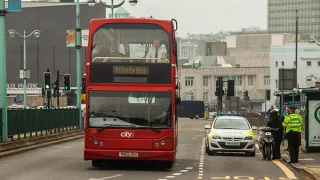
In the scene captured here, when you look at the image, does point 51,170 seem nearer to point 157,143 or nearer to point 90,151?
point 90,151

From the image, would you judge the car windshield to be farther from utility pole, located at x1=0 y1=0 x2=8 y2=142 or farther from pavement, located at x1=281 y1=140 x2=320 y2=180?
utility pole, located at x1=0 y1=0 x2=8 y2=142

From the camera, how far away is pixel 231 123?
27750 millimetres

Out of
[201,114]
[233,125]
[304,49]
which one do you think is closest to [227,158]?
[233,125]

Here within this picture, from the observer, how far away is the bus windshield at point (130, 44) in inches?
774

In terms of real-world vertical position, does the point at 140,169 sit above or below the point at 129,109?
below

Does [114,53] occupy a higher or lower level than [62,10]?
lower

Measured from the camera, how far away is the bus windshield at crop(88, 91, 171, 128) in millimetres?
19375

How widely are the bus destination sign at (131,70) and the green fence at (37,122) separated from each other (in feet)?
30.2

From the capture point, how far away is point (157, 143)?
19328 millimetres

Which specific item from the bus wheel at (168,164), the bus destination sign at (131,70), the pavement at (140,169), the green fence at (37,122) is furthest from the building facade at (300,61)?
the bus destination sign at (131,70)

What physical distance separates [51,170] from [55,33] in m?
132

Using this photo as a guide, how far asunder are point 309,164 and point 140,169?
5.36m

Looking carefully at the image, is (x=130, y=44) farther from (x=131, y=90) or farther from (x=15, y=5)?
(x=15, y=5)

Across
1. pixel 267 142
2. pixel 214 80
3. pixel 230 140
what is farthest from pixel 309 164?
pixel 214 80
